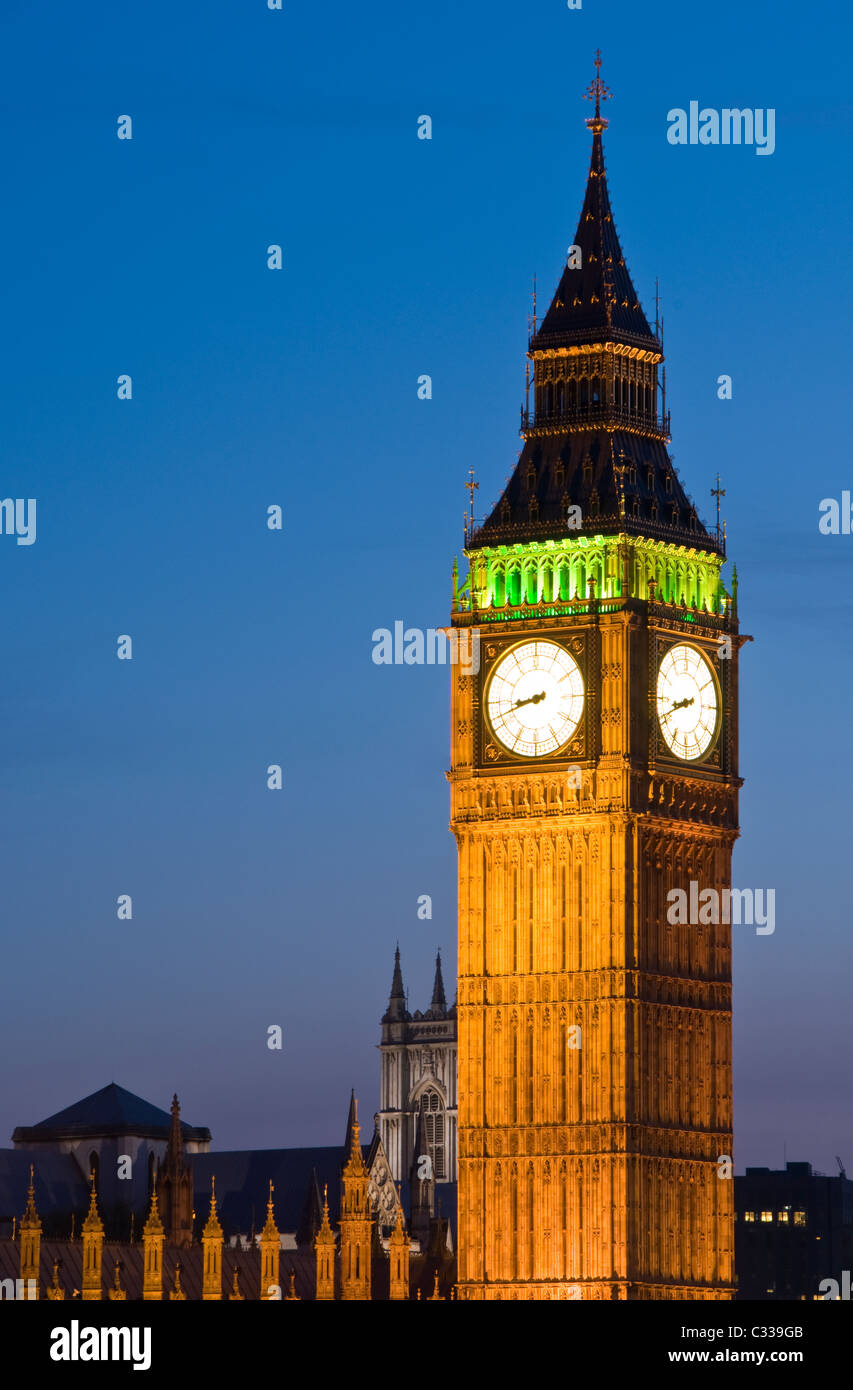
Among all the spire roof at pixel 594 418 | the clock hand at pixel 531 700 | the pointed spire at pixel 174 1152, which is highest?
the spire roof at pixel 594 418

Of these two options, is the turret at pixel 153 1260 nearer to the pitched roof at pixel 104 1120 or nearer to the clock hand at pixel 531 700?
the clock hand at pixel 531 700

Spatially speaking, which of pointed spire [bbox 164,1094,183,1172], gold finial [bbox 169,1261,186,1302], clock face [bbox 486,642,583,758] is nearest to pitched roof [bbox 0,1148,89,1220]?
pointed spire [bbox 164,1094,183,1172]

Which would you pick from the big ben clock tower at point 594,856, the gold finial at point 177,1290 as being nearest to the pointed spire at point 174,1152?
the gold finial at point 177,1290

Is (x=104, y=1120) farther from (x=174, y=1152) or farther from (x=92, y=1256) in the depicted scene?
(x=92, y=1256)

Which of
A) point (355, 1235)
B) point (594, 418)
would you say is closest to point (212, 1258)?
point (355, 1235)

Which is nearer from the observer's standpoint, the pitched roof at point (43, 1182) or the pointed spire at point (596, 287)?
the pointed spire at point (596, 287)
